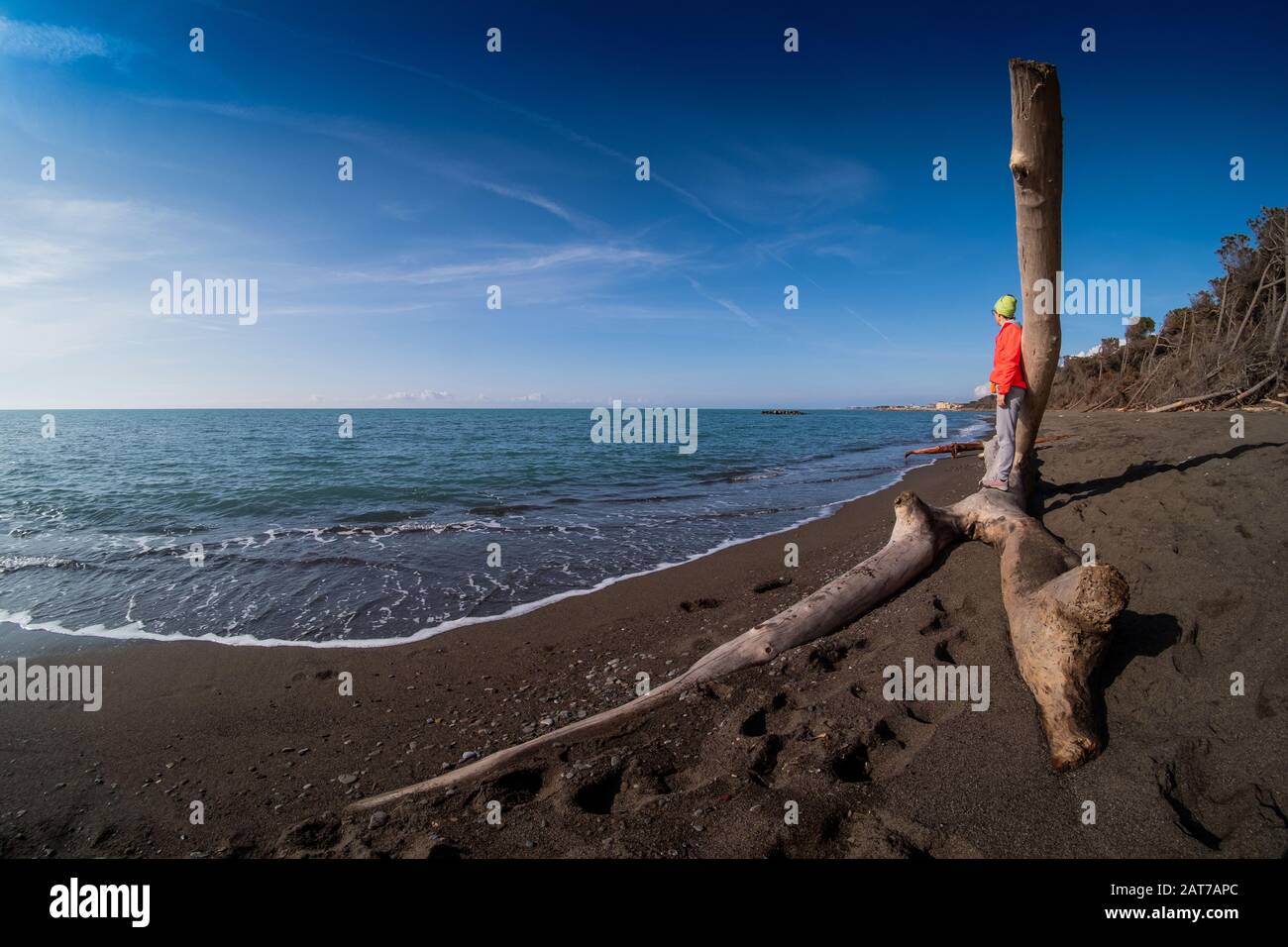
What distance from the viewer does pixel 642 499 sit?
16.7 meters

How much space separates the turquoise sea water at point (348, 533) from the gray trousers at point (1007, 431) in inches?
211

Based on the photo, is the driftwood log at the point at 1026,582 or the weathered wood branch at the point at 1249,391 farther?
the weathered wood branch at the point at 1249,391

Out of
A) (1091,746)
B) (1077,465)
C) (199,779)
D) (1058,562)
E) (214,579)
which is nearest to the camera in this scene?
(1091,746)

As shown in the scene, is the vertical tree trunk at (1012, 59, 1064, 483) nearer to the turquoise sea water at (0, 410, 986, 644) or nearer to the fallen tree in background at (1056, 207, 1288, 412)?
the turquoise sea water at (0, 410, 986, 644)

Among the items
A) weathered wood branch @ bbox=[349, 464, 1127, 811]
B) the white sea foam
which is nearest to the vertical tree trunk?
weathered wood branch @ bbox=[349, 464, 1127, 811]

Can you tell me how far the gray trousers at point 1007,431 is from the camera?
6.99m

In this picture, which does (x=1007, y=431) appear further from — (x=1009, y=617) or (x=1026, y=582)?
(x=1009, y=617)

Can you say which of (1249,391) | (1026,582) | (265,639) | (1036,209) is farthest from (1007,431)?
(1249,391)

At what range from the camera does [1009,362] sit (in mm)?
7133

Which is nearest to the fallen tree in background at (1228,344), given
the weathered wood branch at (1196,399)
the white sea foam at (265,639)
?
the weathered wood branch at (1196,399)

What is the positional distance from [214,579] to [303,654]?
428 cm

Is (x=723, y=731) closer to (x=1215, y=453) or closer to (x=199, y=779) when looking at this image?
(x=199, y=779)

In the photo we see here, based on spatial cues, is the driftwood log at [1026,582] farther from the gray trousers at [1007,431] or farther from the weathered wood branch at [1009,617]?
the gray trousers at [1007,431]
